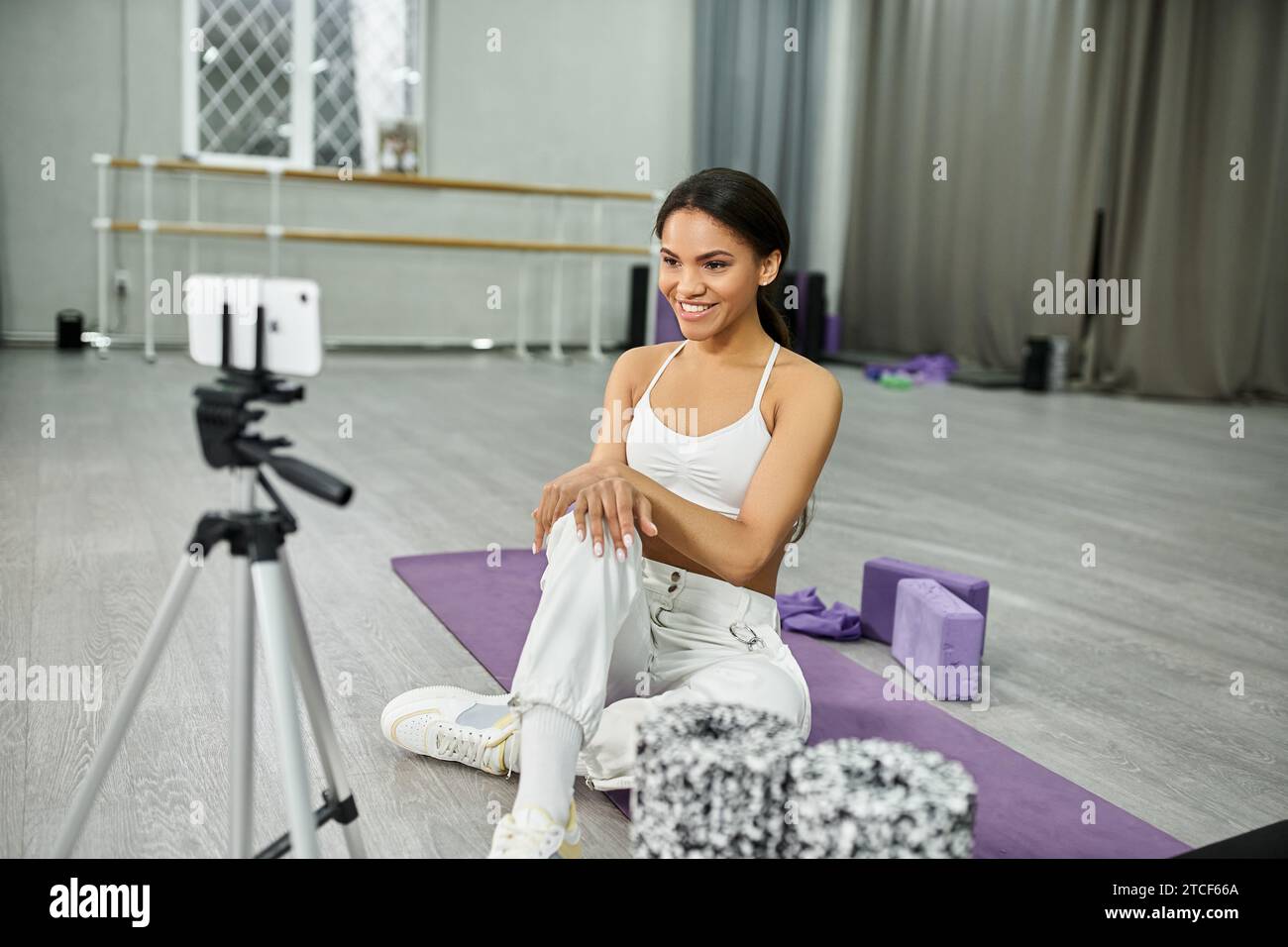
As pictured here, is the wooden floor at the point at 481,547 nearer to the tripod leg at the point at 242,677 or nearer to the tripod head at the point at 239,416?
the tripod leg at the point at 242,677

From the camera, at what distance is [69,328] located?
6199mm

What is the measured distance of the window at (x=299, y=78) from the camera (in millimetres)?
6504

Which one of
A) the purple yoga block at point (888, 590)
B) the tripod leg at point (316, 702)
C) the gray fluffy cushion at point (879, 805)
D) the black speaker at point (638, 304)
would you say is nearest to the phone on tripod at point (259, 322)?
the tripod leg at point (316, 702)

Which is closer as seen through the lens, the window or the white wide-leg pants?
the white wide-leg pants

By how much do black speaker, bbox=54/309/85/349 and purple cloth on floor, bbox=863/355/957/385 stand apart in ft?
13.3

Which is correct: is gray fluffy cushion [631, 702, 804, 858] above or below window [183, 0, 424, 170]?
below

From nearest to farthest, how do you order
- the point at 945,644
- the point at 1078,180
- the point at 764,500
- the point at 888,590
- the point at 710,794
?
1. the point at 710,794
2. the point at 764,500
3. the point at 945,644
4. the point at 888,590
5. the point at 1078,180

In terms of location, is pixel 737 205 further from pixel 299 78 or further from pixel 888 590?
pixel 299 78

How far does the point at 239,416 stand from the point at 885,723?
118cm

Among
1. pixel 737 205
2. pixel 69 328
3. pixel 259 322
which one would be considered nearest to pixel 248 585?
pixel 259 322

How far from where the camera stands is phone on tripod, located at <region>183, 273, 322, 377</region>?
1.01 meters

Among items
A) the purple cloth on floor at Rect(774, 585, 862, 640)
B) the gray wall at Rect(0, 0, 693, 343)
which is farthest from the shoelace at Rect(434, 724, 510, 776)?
the gray wall at Rect(0, 0, 693, 343)

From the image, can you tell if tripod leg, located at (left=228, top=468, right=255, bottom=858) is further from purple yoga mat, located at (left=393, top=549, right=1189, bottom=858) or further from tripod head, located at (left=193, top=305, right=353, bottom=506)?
purple yoga mat, located at (left=393, top=549, right=1189, bottom=858)

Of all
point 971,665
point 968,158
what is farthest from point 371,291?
point 971,665
